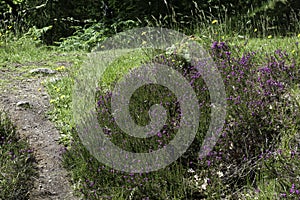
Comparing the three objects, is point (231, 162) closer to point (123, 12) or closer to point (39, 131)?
point (39, 131)

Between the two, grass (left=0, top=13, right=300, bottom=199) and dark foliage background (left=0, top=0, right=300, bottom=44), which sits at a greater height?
dark foliage background (left=0, top=0, right=300, bottom=44)

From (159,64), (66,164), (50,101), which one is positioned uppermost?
(159,64)

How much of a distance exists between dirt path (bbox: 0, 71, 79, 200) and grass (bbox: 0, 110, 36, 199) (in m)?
0.10

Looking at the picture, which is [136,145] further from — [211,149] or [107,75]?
[107,75]

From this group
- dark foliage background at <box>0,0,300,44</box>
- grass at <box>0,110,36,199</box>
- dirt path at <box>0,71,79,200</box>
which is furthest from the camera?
dark foliage background at <box>0,0,300,44</box>

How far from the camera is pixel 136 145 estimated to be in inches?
147

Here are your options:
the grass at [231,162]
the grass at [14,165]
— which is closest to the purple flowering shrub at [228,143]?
the grass at [231,162]

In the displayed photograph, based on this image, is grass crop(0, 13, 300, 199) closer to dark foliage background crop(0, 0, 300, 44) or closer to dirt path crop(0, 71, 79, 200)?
A: dirt path crop(0, 71, 79, 200)

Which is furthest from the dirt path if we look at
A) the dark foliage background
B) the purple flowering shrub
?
the dark foliage background

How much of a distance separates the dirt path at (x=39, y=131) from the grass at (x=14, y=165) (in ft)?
0.31

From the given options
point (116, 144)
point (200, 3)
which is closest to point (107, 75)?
point (116, 144)

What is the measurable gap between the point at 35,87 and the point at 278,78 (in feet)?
11.8

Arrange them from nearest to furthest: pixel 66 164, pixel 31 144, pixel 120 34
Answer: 1. pixel 66 164
2. pixel 31 144
3. pixel 120 34

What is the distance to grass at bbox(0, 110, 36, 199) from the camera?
360cm
